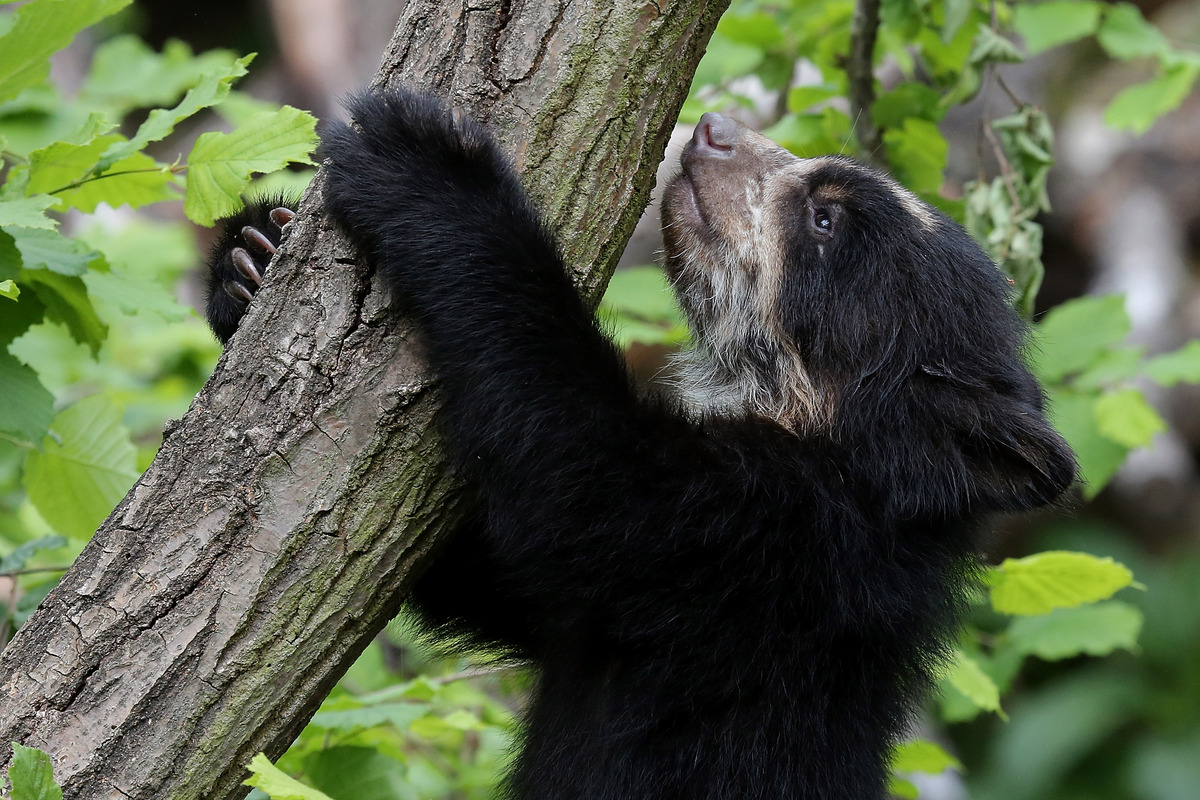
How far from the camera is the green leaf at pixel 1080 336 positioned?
13.4ft

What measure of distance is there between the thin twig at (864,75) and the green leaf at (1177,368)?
1243 millimetres

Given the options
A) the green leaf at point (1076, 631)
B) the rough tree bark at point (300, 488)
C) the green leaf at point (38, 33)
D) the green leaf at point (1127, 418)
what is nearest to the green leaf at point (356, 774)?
the rough tree bark at point (300, 488)

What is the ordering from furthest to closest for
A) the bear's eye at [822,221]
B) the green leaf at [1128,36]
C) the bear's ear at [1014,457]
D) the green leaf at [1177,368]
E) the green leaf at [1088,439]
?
the green leaf at [1128,36] → the green leaf at [1088,439] → the green leaf at [1177,368] → the bear's eye at [822,221] → the bear's ear at [1014,457]

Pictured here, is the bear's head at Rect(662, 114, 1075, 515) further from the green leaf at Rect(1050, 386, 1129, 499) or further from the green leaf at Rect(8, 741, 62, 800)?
the green leaf at Rect(8, 741, 62, 800)

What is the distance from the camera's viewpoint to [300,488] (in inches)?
90.8

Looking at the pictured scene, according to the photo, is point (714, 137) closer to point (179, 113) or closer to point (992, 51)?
point (992, 51)

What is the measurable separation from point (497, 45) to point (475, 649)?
181 cm

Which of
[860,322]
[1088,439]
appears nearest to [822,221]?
[860,322]

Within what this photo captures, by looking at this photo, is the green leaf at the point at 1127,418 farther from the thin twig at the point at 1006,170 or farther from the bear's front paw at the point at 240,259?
the bear's front paw at the point at 240,259

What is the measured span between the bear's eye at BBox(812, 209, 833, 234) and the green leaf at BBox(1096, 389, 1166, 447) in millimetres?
1349

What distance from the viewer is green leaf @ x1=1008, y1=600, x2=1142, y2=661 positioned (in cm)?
394

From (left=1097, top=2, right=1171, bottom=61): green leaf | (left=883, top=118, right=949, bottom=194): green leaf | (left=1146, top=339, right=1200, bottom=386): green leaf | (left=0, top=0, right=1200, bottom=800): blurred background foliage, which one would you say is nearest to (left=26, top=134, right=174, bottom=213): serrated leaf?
(left=0, top=0, right=1200, bottom=800): blurred background foliage

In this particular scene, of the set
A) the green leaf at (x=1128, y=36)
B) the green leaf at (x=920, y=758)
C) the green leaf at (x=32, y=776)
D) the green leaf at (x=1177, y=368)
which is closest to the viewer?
the green leaf at (x=32, y=776)

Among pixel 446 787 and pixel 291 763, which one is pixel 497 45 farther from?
pixel 446 787
